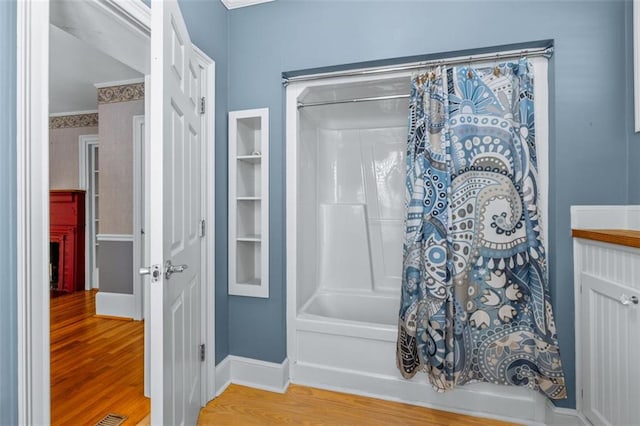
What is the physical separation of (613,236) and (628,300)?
0.84 ft

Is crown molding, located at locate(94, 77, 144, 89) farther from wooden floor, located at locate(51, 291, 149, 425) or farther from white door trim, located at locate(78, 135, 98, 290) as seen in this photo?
wooden floor, located at locate(51, 291, 149, 425)

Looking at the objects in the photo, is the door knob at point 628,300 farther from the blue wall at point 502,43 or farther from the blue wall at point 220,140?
the blue wall at point 220,140

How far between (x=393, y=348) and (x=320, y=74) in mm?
1741

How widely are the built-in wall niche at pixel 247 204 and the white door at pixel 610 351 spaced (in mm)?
1717

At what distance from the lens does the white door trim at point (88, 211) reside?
428cm

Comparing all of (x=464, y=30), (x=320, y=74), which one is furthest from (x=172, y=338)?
(x=464, y=30)

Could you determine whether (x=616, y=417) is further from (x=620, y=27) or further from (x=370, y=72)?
(x=370, y=72)

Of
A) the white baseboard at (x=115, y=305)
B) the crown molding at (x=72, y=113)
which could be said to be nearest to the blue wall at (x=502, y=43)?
the white baseboard at (x=115, y=305)

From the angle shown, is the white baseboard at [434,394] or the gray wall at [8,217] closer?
the gray wall at [8,217]

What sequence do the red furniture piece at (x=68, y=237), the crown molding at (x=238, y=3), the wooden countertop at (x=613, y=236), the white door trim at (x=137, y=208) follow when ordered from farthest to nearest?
the red furniture piece at (x=68, y=237), the white door trim at (x=137, y=208), the crown molding at (x=238, y=3), the wooden countertop at (x=613, y=236)

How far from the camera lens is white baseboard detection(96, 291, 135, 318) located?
3.19 m

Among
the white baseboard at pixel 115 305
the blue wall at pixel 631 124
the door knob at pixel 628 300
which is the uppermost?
the blue wall at pixel 631 124

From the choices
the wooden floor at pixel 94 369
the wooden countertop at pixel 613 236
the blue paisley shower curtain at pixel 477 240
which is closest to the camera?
the wooden countertop at pixel 613 236

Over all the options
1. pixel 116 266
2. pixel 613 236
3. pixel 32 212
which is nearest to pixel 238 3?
pixel 32 212
